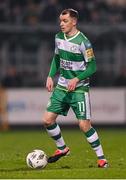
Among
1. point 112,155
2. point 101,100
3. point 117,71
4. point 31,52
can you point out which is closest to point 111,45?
point 117,71

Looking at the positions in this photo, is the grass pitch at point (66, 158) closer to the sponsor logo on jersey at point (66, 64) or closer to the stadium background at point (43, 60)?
the stadium background at point (43, 60)

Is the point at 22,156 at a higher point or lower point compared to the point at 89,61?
lower

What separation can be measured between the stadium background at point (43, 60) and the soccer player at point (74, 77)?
382 inches

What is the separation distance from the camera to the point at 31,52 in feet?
116

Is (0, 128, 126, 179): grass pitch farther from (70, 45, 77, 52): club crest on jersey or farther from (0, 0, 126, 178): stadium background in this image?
(70, 45, 77, 52): club crest on jersey

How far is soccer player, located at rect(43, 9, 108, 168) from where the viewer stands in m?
14.2

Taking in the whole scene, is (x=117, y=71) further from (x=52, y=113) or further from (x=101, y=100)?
(x=52, y=113)

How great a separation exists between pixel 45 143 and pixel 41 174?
9392mm

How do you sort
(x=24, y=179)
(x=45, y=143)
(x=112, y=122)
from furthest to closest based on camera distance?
(x=112, y=122)
(x=45, y=143)
(x=24, y=179)

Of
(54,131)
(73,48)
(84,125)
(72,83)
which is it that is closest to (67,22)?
(73,48)

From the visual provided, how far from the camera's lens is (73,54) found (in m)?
14.3

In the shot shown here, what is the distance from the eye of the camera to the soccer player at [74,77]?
1416cm

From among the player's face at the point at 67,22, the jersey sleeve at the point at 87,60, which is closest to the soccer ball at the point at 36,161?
the jersey sleeve at the point at 87,60

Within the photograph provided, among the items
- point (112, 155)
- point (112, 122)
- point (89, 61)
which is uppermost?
point (89, 61)
